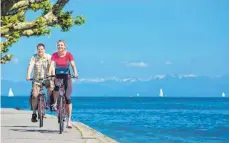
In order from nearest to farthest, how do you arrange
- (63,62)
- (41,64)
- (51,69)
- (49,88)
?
(63,62)
(51,69)
(49,88)
(41,64)

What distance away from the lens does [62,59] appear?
1591 cm

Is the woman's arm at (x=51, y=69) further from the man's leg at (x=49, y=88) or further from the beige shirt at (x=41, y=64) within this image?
the beige shirt at (x=41, y=64)

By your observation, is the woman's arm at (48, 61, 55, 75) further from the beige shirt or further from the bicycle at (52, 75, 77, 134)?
the bicycle at (52, 75, 77, 134)

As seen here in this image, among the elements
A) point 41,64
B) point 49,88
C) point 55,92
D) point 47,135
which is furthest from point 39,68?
point 47,135

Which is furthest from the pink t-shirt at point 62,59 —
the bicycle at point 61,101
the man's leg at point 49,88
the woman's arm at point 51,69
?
the man's leg at point 49,88

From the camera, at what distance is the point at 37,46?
55.6 ft

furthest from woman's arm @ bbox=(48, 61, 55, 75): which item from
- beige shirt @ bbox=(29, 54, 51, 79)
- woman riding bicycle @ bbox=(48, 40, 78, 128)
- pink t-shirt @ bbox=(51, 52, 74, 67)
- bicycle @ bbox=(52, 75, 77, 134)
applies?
bicycle @ bbox=(52, 75, 77, 134)

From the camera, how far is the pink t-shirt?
15.9 meters

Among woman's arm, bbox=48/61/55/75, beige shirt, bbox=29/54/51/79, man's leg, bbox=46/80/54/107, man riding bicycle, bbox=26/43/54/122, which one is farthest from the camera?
beige shirt, bbox=29/54/51/79

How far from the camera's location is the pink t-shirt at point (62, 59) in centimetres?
1586

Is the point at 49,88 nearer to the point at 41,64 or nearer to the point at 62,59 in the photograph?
the point at 41,64

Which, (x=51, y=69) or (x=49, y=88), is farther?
(x=49, y=88)

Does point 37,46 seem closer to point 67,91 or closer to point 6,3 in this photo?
point 67,91

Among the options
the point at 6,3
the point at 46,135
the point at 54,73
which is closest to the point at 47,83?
the point at 54,73
